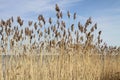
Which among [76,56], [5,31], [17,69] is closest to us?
[5,31]

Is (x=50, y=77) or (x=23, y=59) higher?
(x=23, y=59)

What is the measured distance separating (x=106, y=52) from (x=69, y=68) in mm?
2647

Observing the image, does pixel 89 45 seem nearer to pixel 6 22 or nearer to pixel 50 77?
pixel 50 77

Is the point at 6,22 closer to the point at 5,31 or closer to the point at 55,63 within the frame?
the point at 5,31

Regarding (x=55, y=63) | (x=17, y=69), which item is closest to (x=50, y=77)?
(x=55, y=63)

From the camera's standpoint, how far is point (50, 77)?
19.6 ft

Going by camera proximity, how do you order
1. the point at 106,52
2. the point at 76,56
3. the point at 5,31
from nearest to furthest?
1. the point at 5,31
2. the point at 76,56
3. the point at 106,52

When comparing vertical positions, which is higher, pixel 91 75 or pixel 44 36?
pixel 44 36

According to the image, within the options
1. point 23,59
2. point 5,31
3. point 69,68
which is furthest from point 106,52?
point 5,31

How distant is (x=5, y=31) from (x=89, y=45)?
2.45 meters

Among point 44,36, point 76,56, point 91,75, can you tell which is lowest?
point 91,75

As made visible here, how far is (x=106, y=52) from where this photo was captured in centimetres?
861

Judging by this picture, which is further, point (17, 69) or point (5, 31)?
point (17, 69)

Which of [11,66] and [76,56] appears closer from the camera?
[11,66]
